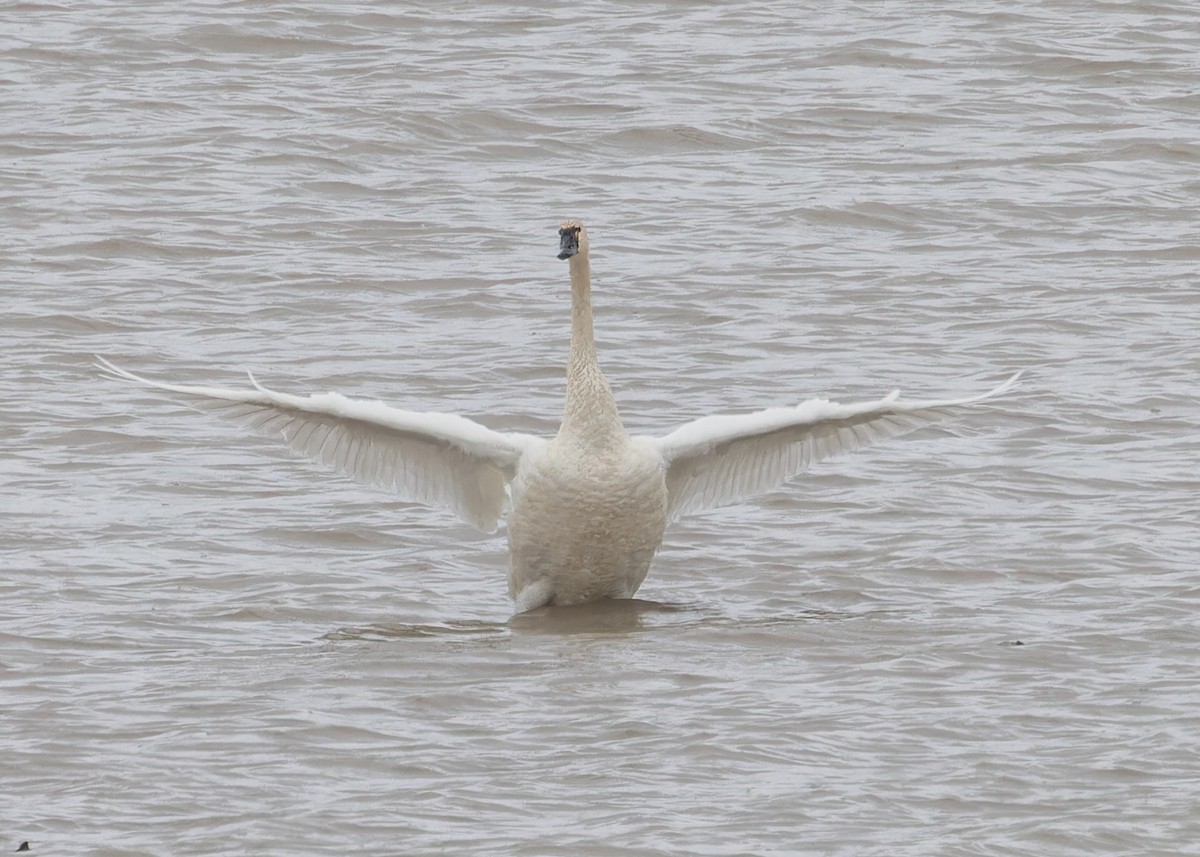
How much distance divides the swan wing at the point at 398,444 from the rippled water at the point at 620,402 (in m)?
0.41

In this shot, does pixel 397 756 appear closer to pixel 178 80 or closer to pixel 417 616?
pixel 417 616

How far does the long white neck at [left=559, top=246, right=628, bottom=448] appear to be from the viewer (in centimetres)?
999

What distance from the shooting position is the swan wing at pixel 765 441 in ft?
33.3

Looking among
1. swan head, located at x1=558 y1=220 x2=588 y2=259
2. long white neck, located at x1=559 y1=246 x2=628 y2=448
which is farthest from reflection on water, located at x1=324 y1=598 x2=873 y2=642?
swan head, located at x1=558 y1=220 x2=588 y2=259

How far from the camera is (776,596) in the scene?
1046 cm

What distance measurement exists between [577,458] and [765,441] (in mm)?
939

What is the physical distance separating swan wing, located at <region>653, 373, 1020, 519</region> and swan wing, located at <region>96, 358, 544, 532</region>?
67cm

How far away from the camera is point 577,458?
9961mm

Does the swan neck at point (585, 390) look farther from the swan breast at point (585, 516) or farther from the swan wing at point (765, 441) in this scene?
the swan wing at point (765, 441)

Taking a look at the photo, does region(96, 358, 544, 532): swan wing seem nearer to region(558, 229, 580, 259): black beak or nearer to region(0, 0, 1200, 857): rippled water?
Answer: region(0, 0, 1200, 857): rippled water

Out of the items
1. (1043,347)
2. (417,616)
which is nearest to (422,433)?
(417,616)

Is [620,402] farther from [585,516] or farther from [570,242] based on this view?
[585,516]

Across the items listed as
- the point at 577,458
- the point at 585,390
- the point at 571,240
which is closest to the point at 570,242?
the point at 571,240

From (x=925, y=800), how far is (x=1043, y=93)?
1273 cm
